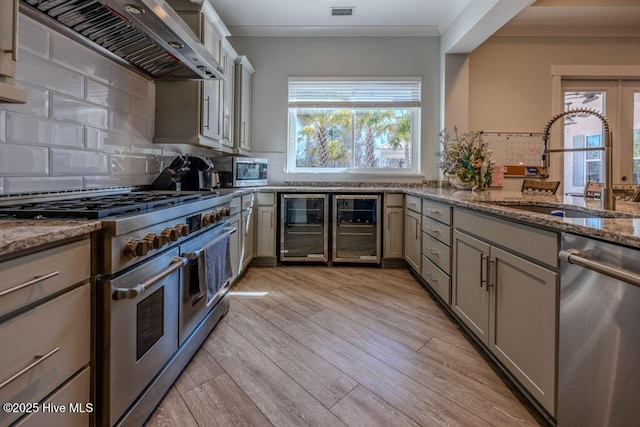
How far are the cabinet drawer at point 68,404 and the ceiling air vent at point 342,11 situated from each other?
3.77 m

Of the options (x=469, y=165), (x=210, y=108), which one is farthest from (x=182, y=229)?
(x=469, y=165)

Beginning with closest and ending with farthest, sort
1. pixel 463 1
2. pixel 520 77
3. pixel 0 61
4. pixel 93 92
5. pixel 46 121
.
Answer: pixel 0 61, pixel 46 121, pixel 93 92, pixel 463 1, pixel 520 77

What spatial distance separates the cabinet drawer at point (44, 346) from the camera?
0.70 m

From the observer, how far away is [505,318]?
1.52m

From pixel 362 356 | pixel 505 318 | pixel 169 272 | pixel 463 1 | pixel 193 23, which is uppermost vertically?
pixel 463 1

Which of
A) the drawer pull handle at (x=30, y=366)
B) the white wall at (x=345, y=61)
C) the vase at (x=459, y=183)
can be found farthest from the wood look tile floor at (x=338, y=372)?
the white wall at (x=345, y=61)

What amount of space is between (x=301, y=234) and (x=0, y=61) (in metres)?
2.87

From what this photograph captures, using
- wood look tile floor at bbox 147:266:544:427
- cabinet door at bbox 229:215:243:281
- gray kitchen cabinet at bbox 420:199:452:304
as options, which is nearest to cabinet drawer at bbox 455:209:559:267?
gray kitchen cabinet at bbox 420:199:452:304

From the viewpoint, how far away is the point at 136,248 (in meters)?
1.08

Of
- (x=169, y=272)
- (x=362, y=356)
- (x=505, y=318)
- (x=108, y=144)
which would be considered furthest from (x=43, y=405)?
(x=505, y=318)

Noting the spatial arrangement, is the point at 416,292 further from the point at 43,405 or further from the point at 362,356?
the point at 43,405

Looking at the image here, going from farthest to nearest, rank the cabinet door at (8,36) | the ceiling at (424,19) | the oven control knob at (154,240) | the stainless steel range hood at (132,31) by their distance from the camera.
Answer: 1. the ceiling at (424,19)
2. the stainless steel range hood at (132,31)
3. the oven control knob at (154,240)
4. the cabinet door at (8,36)

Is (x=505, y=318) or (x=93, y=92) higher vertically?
(x=93, y=92)

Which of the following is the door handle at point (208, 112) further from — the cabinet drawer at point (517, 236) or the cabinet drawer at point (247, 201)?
the cabinet drawer at point (517, 236)
